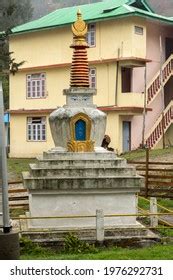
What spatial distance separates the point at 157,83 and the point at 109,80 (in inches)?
121

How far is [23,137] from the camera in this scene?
37688 millimetres

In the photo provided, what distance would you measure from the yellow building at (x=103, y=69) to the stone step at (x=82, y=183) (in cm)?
1916

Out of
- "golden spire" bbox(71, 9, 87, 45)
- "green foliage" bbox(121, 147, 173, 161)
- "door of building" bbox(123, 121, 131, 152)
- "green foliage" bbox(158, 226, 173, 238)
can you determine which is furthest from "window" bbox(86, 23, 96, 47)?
"green foliage" bbox(158, 226, 173, 238)

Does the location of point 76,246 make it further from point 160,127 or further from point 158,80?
point 158,80

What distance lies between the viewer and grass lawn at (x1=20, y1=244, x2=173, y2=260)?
38.8 feet

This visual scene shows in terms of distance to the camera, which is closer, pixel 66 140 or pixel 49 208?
pixel 49 208

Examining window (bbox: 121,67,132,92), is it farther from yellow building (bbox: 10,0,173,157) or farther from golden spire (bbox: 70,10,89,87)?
golden spire (bbox: 70,10,89,87)

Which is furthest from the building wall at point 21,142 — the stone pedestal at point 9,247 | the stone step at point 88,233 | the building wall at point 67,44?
the stone pedestal at point 9,247

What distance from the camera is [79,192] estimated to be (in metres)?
14.4

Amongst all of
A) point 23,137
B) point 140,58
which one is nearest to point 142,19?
point 140,58

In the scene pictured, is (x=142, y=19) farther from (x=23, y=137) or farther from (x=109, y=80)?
(x=23, y=137)

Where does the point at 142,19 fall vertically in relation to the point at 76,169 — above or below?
above

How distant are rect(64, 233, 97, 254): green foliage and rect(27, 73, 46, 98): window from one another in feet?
80.1

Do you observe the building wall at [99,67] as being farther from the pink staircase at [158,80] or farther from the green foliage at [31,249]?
the green foliage at [31,249]
